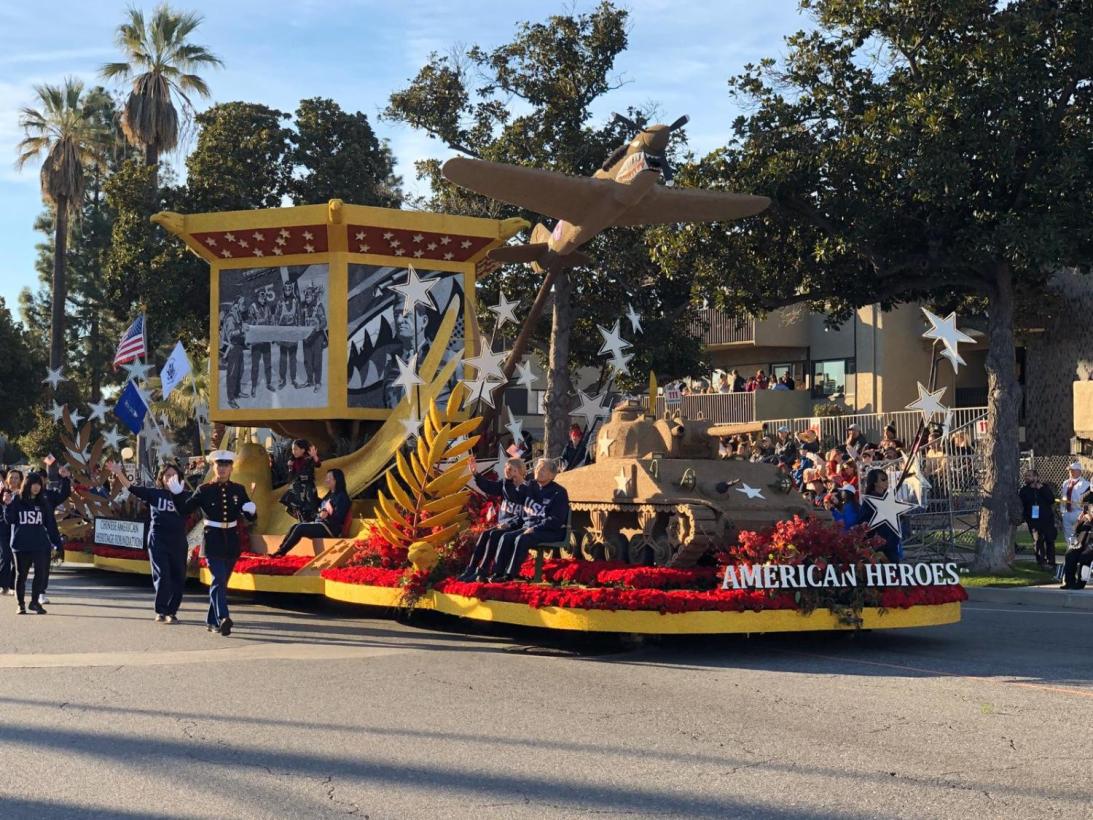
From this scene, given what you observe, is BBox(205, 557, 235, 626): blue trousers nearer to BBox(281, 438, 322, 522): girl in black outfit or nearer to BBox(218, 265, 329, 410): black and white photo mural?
BBox(281, 438, 322, 522): girl in black outfit

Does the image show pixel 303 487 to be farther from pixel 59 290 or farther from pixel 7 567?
pixel 59 290

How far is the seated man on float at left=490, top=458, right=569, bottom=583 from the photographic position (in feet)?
40.9

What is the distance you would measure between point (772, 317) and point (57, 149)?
939 inches

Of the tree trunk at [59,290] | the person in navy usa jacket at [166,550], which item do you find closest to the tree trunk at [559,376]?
the person in navy usa jacket at [166,550]

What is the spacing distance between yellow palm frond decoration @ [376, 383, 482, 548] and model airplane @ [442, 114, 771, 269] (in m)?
2.26

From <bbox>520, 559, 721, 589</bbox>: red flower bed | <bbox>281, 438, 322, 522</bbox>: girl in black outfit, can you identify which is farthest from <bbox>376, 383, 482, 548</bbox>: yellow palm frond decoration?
<bbox>281, 438, 322, 522</bbox>: girl in black outfit

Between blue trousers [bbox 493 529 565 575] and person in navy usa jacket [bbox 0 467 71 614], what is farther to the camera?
person in navy usa jacket [bbox 0 467 71 614]

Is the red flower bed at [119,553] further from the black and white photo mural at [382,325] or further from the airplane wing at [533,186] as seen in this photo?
the airplane wing at [533,186]

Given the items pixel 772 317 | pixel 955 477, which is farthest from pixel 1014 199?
pixel 772 317

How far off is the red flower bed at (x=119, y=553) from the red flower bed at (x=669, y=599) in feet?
31.3

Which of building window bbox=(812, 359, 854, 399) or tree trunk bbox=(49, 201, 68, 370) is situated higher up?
tree trunk bbox=(49, 201, 68, 370)

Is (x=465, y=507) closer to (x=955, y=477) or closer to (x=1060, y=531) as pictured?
(x=955, y=477)

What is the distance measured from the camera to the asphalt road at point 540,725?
21.2 ft

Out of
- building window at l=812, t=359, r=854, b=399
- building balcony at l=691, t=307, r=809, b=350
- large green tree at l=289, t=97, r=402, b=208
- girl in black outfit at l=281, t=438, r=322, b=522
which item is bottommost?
girl in black outfit at l=281, t=438, r=322, b=522
